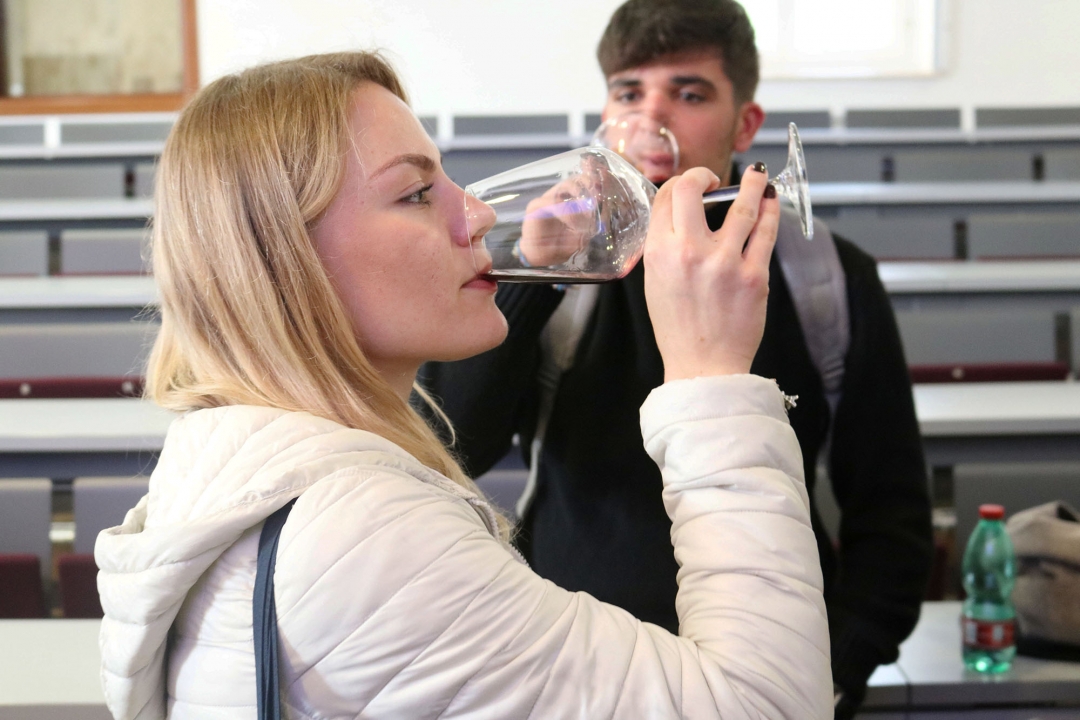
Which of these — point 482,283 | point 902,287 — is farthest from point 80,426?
point 902,287

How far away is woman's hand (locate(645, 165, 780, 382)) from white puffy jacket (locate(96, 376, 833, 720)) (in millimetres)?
49

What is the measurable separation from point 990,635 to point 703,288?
1018 mm

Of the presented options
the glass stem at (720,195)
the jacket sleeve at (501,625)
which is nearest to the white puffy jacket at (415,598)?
the jacket sleeve at (501,625)

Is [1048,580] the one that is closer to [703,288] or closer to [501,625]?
[703,288]

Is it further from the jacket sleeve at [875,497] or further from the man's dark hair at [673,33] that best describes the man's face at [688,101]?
the jacket sleeve at [875,497]

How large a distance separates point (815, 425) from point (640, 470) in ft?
0.82

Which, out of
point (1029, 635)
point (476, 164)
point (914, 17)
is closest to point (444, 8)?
point (476, 164)

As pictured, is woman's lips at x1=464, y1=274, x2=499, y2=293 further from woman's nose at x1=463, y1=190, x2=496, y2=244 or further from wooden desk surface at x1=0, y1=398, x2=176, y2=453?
wooden desk surface at x1=0, y1=398, x2=176, y2=453

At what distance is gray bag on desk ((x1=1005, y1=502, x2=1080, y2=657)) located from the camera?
5.08 feet

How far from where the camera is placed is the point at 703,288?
82cm

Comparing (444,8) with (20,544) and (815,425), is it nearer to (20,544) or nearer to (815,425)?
(20,544)

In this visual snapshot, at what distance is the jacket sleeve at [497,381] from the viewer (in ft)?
3.92

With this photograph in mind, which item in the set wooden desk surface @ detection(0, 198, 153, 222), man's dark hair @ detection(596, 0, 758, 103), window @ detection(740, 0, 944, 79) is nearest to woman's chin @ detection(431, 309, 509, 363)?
man's dark hair @ detection(596, 0, 758, 103)

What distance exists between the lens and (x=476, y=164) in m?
5.93
